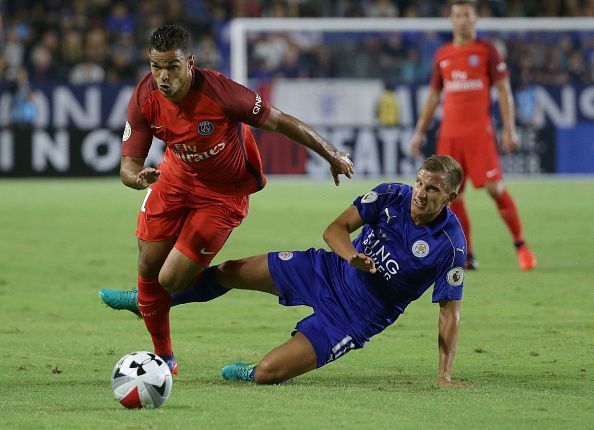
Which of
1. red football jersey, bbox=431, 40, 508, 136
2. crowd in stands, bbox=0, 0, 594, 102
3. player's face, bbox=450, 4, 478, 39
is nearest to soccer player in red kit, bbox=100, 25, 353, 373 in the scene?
player's face, bbox=450, 4, 478, 39

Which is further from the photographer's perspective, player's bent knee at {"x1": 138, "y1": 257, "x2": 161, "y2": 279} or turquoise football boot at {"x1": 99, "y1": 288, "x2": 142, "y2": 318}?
turquoise football boot at {"x1": 99, "y1": 288, "x2": 142, "y2": 318}

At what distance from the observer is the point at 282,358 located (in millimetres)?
6250

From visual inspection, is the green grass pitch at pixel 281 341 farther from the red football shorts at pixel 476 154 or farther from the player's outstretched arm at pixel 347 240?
the red football shorts at pixel 476 154

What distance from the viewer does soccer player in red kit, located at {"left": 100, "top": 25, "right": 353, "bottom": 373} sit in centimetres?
652

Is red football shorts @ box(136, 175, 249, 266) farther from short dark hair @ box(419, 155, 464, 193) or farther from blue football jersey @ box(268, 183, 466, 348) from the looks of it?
short dark hair @ box(419, 155, 464, 193)

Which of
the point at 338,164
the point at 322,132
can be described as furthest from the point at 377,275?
the point at 322,132

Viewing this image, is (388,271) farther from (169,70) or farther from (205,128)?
(169,70)

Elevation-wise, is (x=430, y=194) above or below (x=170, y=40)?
below

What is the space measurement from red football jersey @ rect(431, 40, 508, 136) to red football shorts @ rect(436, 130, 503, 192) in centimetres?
7

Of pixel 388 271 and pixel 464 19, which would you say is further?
pixel 464 19

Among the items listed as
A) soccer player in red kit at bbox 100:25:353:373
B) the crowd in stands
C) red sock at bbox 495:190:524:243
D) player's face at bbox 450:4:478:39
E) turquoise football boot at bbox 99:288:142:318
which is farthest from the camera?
the crowd in stands

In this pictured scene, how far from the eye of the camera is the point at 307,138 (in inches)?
264

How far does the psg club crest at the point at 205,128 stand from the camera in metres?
6.65

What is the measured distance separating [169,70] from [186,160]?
66 centimetres
